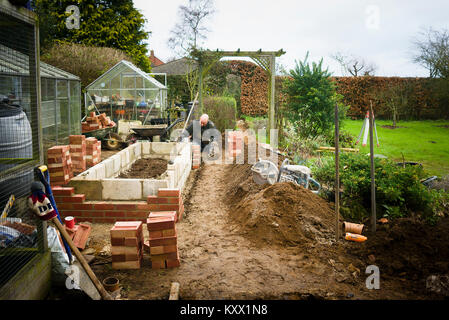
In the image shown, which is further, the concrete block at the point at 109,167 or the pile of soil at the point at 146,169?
the pile of soil at the point at 146,169

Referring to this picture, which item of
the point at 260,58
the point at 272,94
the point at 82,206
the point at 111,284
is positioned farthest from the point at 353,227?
the point at 260,58

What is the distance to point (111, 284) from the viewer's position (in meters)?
3.03

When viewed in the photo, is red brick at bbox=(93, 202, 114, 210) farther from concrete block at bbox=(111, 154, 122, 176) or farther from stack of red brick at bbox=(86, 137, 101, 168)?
stack of red brick at bbox=(86, 137, 101, 168)

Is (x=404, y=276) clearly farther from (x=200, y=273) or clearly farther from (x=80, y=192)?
(x=80, y=192)

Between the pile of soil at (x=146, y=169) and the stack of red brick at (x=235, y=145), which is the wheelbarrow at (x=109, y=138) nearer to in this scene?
the pile of soil at (x=146, y=169)

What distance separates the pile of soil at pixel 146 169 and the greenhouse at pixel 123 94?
5279 mm

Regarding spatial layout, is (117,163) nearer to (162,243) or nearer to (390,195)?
(162,243)

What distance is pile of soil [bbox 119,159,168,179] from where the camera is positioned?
676cm

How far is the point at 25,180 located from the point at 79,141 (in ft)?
8.01

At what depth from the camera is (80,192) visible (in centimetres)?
499

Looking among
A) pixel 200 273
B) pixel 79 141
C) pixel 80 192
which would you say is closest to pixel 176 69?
pixel 79 141

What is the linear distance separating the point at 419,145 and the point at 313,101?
4.40 m

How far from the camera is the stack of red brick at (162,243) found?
3523 mm

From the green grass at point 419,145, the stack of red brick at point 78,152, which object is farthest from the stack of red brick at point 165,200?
the green grass at point 419,145
